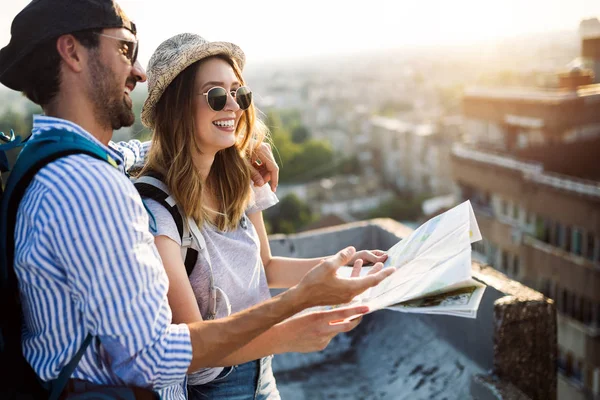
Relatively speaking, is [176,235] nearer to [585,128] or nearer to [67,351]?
[67,351]

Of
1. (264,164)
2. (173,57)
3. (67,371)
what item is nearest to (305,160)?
(264,164)

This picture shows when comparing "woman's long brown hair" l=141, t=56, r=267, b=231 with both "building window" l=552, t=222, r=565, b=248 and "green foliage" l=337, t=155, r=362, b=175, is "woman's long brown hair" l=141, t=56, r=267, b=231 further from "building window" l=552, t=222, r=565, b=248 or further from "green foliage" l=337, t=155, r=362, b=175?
"green foliage" l=337, t=155, r=362, b=175

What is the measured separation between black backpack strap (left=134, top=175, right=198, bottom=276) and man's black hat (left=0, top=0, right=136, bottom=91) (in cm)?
44

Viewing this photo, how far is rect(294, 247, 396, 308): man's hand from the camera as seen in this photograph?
1.47 meters

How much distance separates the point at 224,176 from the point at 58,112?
0.74m

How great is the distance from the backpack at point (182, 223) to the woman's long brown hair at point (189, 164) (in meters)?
0.02

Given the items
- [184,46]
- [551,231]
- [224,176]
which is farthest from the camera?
[551,231]

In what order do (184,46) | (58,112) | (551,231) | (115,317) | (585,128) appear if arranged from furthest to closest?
(585,128) < (551,231) < (184,46) < (58,112) < (115,317)

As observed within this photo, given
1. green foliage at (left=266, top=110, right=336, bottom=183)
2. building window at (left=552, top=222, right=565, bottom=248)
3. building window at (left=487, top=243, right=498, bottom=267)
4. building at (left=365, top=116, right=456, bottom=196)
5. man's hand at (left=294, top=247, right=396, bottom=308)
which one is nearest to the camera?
man's hand at (left=294, top=247, right=396, bottom=308)

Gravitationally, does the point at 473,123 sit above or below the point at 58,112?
below

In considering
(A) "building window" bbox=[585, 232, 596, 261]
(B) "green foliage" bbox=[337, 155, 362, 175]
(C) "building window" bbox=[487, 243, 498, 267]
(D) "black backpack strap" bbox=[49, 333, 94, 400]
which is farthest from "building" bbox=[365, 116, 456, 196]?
(D) "black backpack strap" bbox=[49, 333, 94, 400]

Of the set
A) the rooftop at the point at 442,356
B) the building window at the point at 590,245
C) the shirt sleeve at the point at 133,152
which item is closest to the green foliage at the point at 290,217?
the building window at the point at 590,245

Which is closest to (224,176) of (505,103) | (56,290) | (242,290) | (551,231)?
(242,290)

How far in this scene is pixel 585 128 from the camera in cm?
1442
